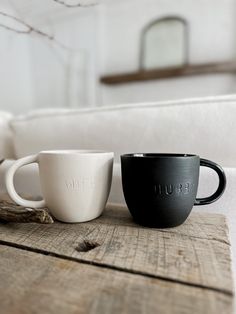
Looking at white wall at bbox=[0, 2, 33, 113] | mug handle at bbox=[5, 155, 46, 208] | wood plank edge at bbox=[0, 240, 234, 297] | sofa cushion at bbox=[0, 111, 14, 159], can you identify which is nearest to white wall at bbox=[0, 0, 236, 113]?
white wall at bbox=[0, 2, 33, 113]

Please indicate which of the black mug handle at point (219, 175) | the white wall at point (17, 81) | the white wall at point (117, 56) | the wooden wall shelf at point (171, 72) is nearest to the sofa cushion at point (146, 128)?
the black mug handle at point (219, 175)

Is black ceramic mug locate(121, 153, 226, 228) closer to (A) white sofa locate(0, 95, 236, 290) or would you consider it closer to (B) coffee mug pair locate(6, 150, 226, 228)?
(B) coffee mug pair locate(6, 150, 226, 228)

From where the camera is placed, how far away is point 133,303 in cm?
19

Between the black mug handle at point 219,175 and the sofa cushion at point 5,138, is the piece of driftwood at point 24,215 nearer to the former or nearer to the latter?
the black mug handle at point 219,175

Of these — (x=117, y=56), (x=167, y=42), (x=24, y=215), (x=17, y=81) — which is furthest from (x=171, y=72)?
(x=24, y=215)

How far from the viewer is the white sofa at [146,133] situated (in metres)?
0.44

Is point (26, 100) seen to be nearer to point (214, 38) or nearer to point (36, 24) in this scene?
point (36, 24)

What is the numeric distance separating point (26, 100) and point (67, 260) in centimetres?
172

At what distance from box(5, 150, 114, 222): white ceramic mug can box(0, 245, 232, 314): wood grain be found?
12 centimetres

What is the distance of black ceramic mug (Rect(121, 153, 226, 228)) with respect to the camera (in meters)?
0.32

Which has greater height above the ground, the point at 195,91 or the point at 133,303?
the point at 195,91

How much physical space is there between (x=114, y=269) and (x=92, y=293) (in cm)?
4

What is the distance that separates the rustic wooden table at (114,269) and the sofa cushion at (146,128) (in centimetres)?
17

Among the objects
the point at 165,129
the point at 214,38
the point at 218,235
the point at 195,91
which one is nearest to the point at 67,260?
the point at 218,235
